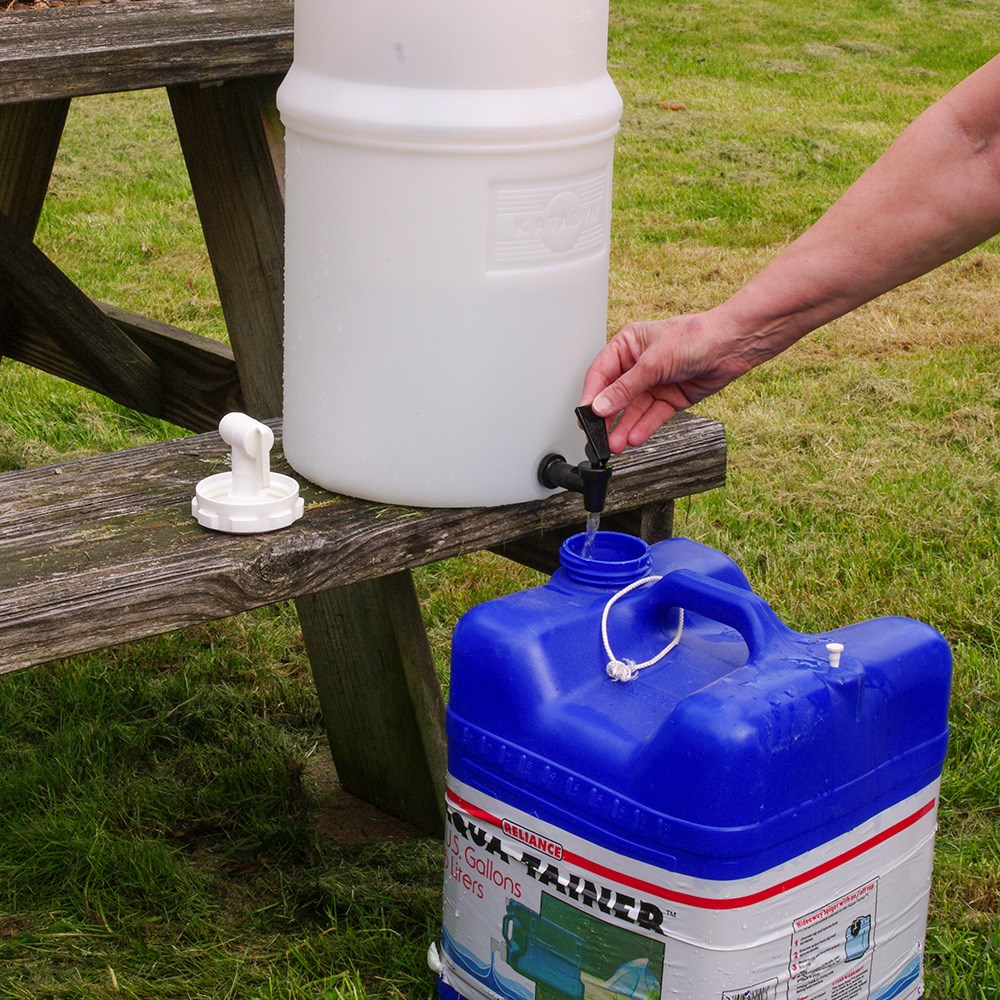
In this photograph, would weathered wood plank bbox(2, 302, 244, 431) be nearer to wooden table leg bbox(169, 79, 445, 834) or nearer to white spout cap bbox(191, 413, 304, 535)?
wooden table leg bbox(169, 79, 445, 834)

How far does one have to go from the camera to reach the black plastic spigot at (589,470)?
4.99ft

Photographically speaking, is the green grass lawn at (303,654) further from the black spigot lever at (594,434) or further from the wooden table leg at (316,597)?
the black spigot lever at (594,434)

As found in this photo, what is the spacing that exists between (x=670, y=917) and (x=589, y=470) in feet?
1.49

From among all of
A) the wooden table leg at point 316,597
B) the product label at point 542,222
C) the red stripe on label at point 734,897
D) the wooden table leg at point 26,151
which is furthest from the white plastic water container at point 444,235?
the wooden table leg at point 26,151

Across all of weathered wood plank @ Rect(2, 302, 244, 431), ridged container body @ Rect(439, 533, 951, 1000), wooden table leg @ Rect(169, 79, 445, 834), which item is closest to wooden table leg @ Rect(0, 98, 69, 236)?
weathered wood plank @ Rect(2, 302, 244, 431)

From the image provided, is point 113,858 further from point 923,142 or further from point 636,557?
point 923,142

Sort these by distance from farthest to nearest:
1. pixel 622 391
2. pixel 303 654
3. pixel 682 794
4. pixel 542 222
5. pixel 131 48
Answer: pixel 303 654 → pixel 131 48 → pixel 622 391 → pixel 542 222 → pixel 682 794

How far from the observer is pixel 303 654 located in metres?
2.73

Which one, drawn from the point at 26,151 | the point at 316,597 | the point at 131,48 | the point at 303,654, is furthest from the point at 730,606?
the point at 26,151

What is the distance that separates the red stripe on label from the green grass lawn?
0.41 metres

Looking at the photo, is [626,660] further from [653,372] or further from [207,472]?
[207,472]

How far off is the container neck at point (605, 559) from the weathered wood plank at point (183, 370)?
111 cm

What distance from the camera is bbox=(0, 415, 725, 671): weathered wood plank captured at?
1.30 m

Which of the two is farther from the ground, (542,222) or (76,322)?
(542,222)
